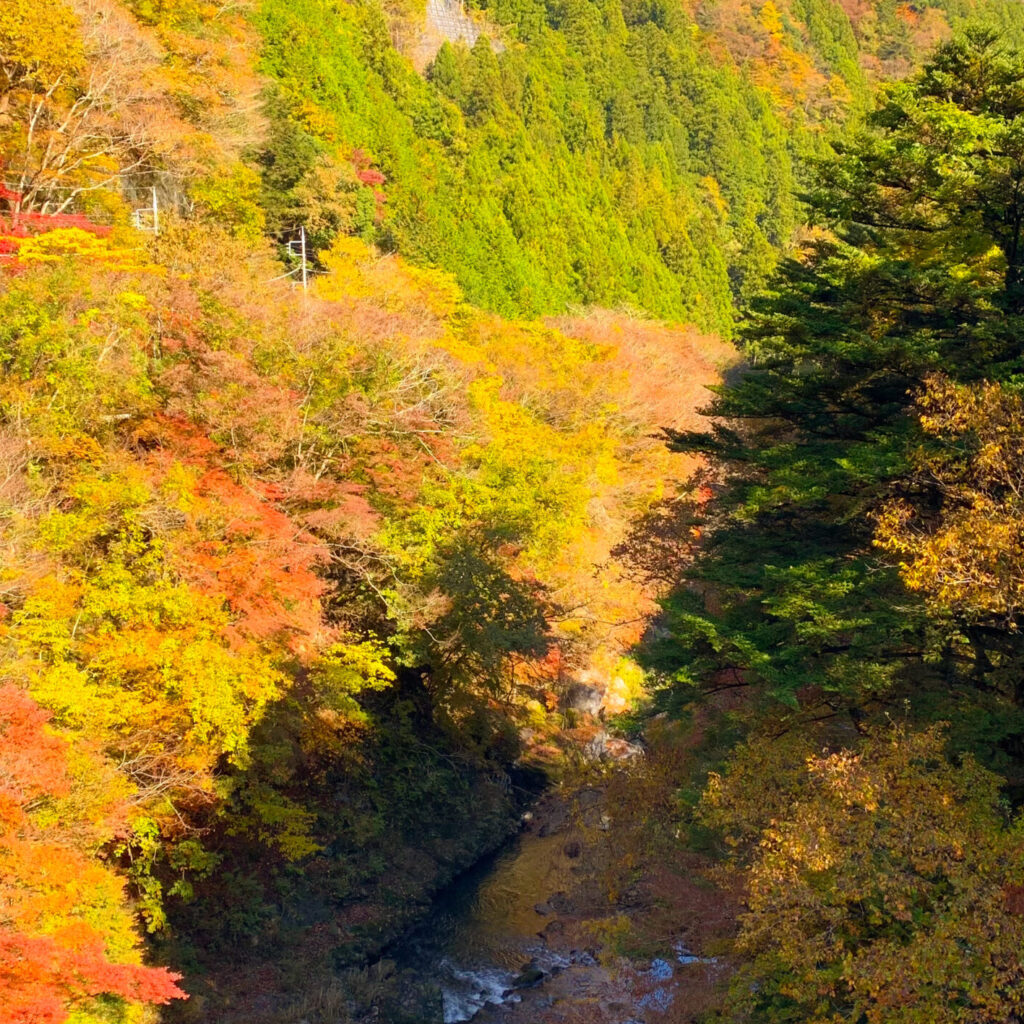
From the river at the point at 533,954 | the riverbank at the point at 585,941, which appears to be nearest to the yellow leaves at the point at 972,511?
the riverbank at the point at 585,941

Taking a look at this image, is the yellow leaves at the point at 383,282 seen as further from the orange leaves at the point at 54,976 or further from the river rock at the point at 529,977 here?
the orange leaves at the point at 54,976

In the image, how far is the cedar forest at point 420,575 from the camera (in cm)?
1059

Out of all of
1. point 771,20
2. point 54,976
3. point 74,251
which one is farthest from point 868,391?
point 771,20

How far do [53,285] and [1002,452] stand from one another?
14330 mm

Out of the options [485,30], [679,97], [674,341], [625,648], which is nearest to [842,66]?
[679,97]

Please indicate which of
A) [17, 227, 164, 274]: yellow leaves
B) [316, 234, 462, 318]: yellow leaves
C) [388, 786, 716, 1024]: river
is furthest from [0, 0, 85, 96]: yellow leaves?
[388, 786, 716, 1024]: river

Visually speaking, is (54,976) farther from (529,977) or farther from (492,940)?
(492,940)

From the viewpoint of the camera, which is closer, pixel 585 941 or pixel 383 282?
pixel 585 941

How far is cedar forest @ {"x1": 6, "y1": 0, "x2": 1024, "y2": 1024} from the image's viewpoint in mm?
10586

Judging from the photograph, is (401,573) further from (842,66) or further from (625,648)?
(842,66)

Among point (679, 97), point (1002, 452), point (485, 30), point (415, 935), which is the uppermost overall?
point (485, 30)

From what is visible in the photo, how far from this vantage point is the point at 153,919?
15.7 metres

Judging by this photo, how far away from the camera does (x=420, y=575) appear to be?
70.4 feet

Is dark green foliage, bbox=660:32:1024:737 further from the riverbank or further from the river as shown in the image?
the river
